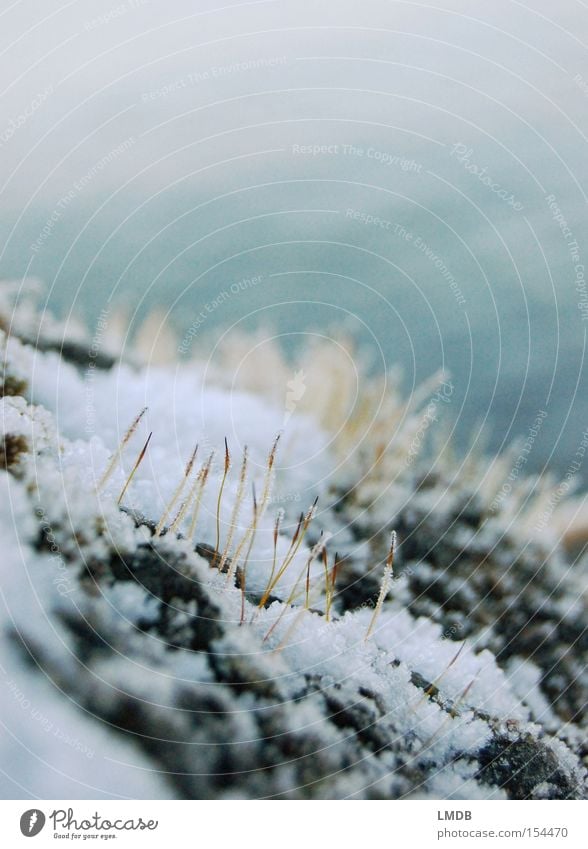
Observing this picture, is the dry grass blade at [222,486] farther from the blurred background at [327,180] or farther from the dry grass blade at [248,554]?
the blurred background at [327,180]

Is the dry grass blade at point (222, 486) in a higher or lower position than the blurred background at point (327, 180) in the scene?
lower

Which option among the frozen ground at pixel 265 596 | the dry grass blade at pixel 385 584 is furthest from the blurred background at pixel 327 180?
the dry grass blade at pixel 385 584

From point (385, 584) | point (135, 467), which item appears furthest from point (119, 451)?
point (385, 584)

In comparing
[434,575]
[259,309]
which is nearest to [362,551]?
[434,575]

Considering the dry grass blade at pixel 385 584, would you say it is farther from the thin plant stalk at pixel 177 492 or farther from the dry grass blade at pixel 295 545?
the thin plant stalk at pixel 177 492

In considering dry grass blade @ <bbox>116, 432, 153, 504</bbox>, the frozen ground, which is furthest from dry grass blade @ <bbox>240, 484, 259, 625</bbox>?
dry grass blade @ <bbox>116, 432, 153, 504</bbox>

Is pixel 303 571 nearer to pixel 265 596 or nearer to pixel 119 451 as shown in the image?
pixel 265 596

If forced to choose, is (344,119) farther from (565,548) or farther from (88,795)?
(88,795)

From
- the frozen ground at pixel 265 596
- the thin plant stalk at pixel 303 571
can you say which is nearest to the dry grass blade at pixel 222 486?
the frozen ground at pixel 265 596
